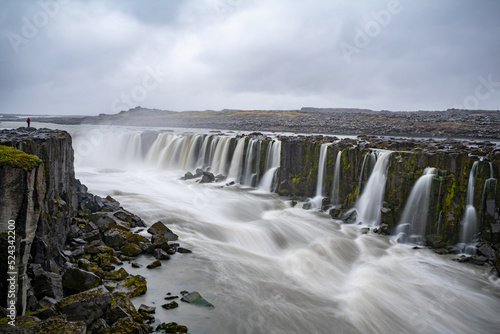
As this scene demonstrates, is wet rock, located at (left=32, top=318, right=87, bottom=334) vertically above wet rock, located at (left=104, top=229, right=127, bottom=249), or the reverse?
wet rock, located at (left=32, top=318, right=87, bottom=334)

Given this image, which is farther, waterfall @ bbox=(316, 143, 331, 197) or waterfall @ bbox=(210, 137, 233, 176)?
waterfall @ bbox=(210, 137, 233, 176)

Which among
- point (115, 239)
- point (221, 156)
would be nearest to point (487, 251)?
point (115, 239)

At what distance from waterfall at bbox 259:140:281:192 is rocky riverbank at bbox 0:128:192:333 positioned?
12.7 metres

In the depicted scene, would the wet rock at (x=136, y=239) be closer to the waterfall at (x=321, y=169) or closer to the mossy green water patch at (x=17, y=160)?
the mossy green water patch at (x=17, y=160)

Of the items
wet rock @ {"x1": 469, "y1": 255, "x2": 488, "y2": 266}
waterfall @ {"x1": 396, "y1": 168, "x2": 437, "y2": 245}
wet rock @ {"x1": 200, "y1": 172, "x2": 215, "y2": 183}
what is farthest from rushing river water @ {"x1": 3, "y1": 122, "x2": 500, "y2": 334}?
wet rock @ {"x1": 200, "y1": 172, "x2": 215, "y2": 183}

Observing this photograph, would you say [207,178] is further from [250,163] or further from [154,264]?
[154,264]

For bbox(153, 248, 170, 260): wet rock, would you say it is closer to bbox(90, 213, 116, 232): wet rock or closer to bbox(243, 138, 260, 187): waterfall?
bbox(90, 213, 116, 232): wet rock

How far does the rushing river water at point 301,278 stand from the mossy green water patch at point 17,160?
170 inches

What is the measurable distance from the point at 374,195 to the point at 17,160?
1727 cm

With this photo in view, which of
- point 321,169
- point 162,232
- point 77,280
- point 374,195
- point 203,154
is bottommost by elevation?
point 162,232

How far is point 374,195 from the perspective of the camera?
19125 mm

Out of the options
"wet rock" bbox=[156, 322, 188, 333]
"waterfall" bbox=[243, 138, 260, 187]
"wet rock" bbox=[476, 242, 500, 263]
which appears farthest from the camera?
"waterfall" bbox=[243, 138, 260, 187]

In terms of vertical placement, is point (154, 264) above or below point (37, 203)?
below

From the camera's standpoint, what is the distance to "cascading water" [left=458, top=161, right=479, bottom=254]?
1559cm
